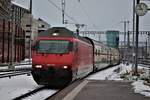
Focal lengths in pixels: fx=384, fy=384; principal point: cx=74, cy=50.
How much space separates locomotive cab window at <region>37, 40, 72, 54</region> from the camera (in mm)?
20656

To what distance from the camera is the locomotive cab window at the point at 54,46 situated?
20656 millimetres

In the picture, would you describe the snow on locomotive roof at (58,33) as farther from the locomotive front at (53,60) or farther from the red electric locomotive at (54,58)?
the locomotive front at (53,60)

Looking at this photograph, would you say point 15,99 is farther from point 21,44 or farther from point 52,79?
point 21,44

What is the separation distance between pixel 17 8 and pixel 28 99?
106m

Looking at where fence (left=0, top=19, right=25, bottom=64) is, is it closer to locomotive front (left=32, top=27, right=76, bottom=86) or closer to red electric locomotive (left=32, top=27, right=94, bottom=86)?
red electric locomotive (left=32, top=27, right=94, bottom=86)

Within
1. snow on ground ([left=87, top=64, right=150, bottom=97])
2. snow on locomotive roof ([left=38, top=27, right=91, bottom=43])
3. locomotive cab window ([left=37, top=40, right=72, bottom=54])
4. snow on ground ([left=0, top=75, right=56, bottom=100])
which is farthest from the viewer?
snow on locomotive roof ([left=38, top=27, right=91, bottom=43])

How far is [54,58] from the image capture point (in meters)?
20.4

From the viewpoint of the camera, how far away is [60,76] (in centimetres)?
2012

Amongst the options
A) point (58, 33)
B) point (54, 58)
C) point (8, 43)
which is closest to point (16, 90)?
point (54, 58)

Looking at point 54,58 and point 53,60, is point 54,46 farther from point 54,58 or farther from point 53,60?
point 53,60

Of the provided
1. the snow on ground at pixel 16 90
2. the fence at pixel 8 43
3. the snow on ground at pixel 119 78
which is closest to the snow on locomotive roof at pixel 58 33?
the snow on ground at pixel 16 90

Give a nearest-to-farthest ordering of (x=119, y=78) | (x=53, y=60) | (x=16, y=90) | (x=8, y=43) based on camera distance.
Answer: (x=16, y=90)
(x=53, y=60)
(x=119, y=78)
(x=8, y=43)

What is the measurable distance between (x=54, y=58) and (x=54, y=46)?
73cm

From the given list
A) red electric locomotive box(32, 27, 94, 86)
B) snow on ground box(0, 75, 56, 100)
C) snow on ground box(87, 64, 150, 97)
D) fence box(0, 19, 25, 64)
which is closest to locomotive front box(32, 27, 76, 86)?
red electric locomotive box(32, 27, 94, 86)
